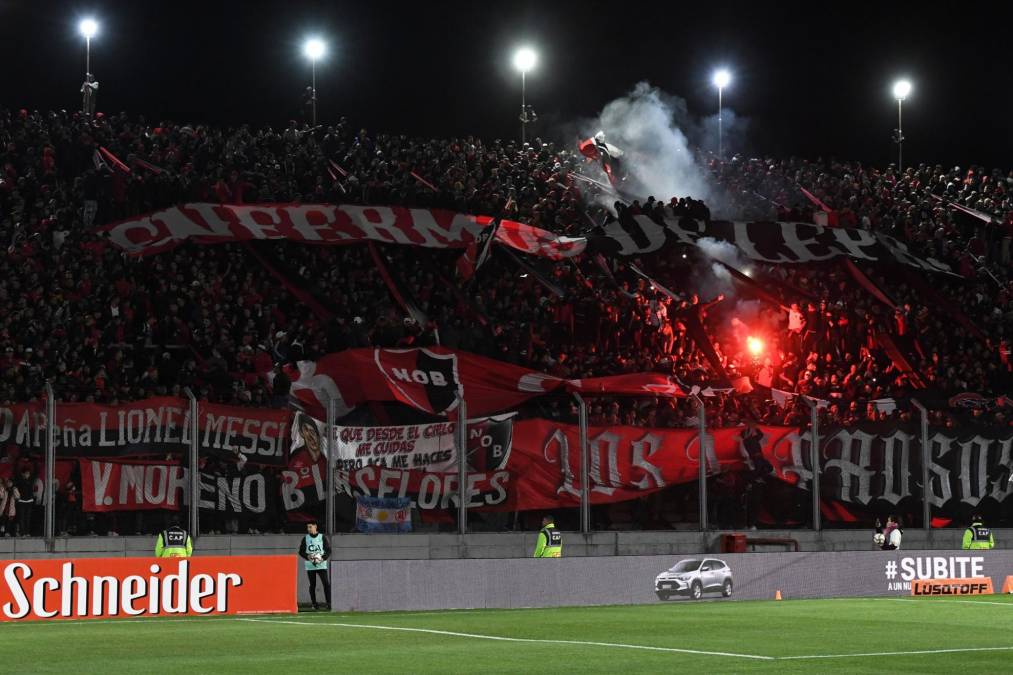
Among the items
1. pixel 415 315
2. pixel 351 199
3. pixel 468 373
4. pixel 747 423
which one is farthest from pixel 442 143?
pixel 747 423

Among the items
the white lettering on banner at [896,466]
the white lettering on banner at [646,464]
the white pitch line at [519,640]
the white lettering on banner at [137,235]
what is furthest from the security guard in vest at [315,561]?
the white lettering on banner at [137,235]

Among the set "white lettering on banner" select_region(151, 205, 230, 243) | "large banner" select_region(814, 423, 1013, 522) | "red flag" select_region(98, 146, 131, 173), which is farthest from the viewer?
"red flag" select_region(98, 146, 131, 173)

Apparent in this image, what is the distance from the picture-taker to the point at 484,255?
34156 mm

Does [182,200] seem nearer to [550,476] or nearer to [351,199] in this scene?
[351,199]

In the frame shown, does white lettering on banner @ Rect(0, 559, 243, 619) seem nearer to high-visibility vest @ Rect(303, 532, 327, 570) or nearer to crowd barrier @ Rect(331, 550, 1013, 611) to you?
high-visibility vest @ Rect(303, 532, 327, 570)

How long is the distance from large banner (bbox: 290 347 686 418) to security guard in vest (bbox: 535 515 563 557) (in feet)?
13.0

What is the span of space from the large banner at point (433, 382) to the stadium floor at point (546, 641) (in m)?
7.29

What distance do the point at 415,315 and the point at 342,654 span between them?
18.3 meters

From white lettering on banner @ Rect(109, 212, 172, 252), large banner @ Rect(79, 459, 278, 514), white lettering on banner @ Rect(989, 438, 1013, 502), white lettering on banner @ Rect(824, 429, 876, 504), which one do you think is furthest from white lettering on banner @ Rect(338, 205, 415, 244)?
white lettering on banner @ Rect(989, 438, 1013, 502)

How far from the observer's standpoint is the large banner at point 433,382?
1126 inches

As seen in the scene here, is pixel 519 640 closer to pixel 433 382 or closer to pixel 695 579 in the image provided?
pixel 695 579

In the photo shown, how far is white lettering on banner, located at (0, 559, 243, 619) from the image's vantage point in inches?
796

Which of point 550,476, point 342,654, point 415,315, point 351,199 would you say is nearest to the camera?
point 342,654

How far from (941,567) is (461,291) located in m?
12.3
